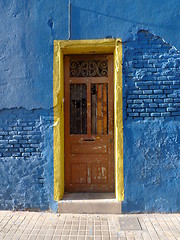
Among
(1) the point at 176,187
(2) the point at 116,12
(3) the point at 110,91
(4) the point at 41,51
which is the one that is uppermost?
(2) the point at 116,12

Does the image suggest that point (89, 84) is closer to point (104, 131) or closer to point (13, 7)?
point (104, 131)

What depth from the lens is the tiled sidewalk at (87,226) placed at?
3.87 meters

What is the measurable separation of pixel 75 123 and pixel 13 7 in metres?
2.21

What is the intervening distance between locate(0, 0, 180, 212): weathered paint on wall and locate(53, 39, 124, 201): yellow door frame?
0.27 feet

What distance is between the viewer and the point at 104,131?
200 inches

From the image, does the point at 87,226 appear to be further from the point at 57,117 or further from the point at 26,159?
the point at 57,117

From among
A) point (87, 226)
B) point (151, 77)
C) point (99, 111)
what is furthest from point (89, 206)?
point (151, 77)

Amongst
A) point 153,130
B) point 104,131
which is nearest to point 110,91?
point 104,131

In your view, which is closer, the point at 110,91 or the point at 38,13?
the point at 38,13

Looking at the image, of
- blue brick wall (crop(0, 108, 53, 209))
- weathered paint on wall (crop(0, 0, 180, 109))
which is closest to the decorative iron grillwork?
weathered paint on wall (crop(0, 0, 180, 109))

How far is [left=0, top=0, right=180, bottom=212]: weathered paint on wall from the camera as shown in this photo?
4.62 meters

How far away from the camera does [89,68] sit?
5074 mm

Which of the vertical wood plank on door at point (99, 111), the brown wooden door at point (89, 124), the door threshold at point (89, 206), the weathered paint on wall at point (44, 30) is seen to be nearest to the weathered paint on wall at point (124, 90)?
the weathered paint on wall at point (44, 30)

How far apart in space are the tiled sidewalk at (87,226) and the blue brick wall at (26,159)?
0.25 metres
